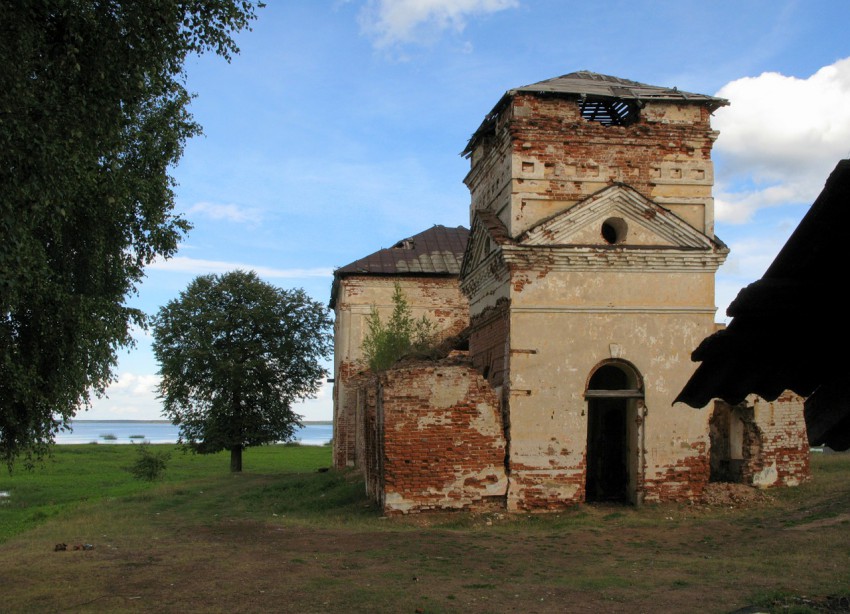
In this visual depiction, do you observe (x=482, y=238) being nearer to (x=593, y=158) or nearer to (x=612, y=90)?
(x=593, y=158)

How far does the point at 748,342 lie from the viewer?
333 centimetres

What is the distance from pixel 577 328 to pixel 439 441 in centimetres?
329

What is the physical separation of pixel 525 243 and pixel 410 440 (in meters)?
4.14

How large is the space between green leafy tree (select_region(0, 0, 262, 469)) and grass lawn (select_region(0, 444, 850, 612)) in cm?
277

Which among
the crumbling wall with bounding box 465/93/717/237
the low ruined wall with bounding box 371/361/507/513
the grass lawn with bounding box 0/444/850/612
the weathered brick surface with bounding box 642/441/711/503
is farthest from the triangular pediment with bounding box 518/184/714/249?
the grass lawn with bounding box 0/444/850/612

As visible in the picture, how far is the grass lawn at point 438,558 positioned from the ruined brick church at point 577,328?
0.70m

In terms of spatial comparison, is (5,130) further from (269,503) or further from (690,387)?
(269,503)

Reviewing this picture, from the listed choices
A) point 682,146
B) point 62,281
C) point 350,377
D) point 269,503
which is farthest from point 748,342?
point 350,377

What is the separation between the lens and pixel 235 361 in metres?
32.4

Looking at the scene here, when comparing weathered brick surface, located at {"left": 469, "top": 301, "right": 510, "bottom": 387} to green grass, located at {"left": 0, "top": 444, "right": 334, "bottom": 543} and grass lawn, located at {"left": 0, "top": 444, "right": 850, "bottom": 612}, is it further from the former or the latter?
green grass, located at {"left": 0, "top": 444, "right": 334, "bottom": 543}

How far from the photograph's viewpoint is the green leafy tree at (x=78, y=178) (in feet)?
25.4

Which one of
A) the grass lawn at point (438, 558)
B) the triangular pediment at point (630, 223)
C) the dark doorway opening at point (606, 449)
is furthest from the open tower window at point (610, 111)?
the grass lawn at point (438, 558)

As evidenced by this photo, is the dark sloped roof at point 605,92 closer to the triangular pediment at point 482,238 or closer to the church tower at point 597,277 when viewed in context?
the church tower at point 597,277

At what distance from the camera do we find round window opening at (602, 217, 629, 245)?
1549 cm
